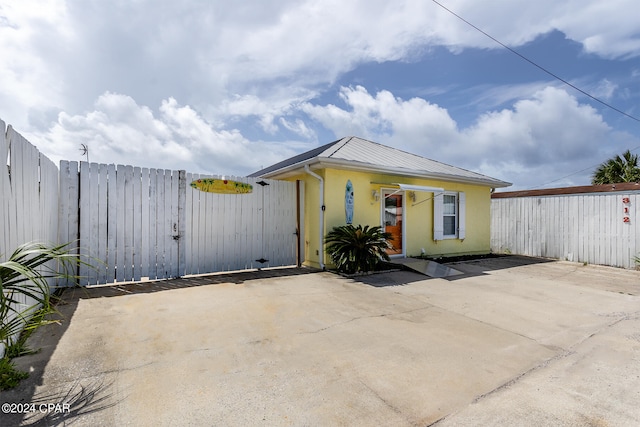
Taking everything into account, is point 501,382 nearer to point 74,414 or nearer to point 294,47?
point 74,414

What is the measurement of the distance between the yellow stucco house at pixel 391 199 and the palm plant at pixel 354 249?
427 millimetres

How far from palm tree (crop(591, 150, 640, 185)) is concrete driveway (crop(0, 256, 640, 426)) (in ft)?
54.2

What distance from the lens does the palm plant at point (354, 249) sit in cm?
676

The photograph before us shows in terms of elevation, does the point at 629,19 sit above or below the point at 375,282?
above

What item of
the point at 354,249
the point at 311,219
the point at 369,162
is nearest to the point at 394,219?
the point at 369,162

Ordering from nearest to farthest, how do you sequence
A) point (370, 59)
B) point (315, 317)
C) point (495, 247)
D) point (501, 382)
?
1. point (501, 382)
2. point (315, 317)
3. point (370, 59)
4. point (495, 247)

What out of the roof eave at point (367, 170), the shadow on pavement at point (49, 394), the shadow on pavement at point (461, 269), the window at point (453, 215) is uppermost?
the roof eave at point (367, 170)

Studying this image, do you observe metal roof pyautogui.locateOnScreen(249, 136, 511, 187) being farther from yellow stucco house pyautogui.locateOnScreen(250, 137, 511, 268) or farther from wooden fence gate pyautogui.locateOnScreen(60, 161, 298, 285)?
wooden fence gate pyautogui.locateOnScreen(60, 161, 298, 285)

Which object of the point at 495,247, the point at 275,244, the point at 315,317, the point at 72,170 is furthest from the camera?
the point at 495,247

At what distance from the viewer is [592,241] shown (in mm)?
9352

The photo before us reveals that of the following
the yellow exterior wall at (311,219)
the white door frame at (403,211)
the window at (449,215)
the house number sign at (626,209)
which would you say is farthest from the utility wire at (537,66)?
the yellow exterior wall at (311,219)

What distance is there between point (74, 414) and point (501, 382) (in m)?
3.17

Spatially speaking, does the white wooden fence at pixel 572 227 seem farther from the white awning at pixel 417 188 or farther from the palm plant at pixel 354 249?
the palm plant at pixel 354 249

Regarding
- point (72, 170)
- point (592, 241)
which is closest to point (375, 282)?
point (72, 170)
